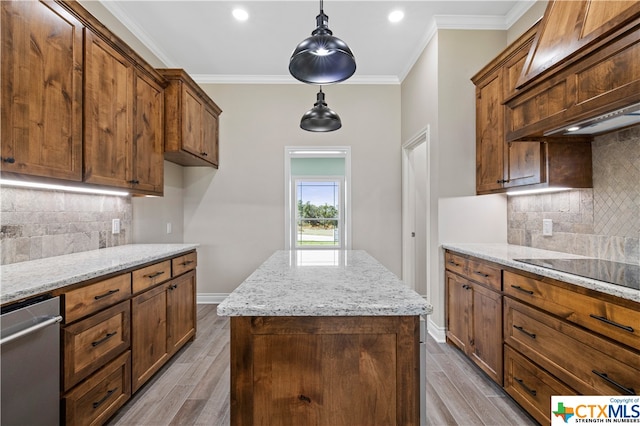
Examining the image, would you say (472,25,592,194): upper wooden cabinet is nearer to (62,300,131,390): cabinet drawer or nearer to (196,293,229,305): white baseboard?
(62,300,131,390): cabinet drawer

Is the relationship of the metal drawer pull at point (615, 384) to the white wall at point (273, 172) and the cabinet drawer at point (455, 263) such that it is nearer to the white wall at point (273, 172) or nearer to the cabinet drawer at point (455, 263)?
the cabinet drawer at point (455, 263)

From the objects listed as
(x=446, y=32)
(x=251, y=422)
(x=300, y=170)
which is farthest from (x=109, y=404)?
(x=300, y=170)

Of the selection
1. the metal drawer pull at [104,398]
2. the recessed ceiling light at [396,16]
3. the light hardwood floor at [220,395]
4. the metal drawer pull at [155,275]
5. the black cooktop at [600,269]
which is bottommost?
the light hardwood floor at [220,395]

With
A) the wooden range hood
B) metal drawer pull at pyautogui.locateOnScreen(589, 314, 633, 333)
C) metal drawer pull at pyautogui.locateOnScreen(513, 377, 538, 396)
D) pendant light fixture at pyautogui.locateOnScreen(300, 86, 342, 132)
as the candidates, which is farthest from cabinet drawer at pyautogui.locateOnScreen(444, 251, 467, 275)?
pendant light fixture at pyautogui.locateOnScreen(300, 86, 342, 132)

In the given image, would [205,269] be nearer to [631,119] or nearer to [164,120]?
[164,120]

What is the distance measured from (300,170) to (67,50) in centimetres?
521

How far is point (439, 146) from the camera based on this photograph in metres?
2.99

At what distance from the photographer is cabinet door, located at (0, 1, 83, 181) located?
1.49 m

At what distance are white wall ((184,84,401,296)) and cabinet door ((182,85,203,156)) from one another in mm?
751

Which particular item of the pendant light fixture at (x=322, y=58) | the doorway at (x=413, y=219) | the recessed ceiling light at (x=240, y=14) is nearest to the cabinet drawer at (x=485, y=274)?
the doorway at (x=413, y=219)

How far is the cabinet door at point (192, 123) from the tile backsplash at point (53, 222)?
84cm

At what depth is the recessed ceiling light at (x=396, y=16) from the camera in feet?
9.43

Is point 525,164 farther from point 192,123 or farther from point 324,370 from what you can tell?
point 192,123

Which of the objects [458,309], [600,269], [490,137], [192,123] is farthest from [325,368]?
[192,123]
